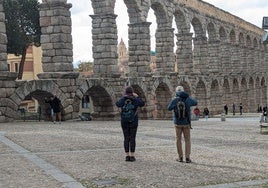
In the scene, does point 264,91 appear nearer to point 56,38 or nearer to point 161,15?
point 161,15

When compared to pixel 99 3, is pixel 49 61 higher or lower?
lower

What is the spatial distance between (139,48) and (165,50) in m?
3.58

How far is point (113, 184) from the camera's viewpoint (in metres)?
6.43

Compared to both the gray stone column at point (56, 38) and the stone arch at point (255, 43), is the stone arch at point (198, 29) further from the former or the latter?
the stone arch at point (255, 43)

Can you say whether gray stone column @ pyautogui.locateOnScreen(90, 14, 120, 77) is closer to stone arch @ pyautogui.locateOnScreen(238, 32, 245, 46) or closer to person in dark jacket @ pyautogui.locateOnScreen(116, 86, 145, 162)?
person in dark jacket @ pyautogui.locateOnScreen(116, 86, 145, 162)

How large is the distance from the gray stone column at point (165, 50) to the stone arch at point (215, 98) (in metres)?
10.5

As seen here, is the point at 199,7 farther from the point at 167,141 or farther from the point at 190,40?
the point at 167,141

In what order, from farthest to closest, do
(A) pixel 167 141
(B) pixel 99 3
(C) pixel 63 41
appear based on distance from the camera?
(B) pixel 99 3 < (C) pixel 63 41 < (A) pixel 167 141

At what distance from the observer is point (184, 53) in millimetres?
31734

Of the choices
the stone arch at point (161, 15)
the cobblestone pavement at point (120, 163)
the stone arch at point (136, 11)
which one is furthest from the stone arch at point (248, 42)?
the cobblestone pavement at point (120, 163)

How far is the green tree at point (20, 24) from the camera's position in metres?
38.3

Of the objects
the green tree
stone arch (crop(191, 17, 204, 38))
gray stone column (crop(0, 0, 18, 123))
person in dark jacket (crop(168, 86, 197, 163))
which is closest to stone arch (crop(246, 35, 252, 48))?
stone arch (crop(191, 17, 204, 38))

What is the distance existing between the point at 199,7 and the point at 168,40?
815 cm

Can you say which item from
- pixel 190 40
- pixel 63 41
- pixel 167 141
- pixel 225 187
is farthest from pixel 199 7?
pixel 225 187
